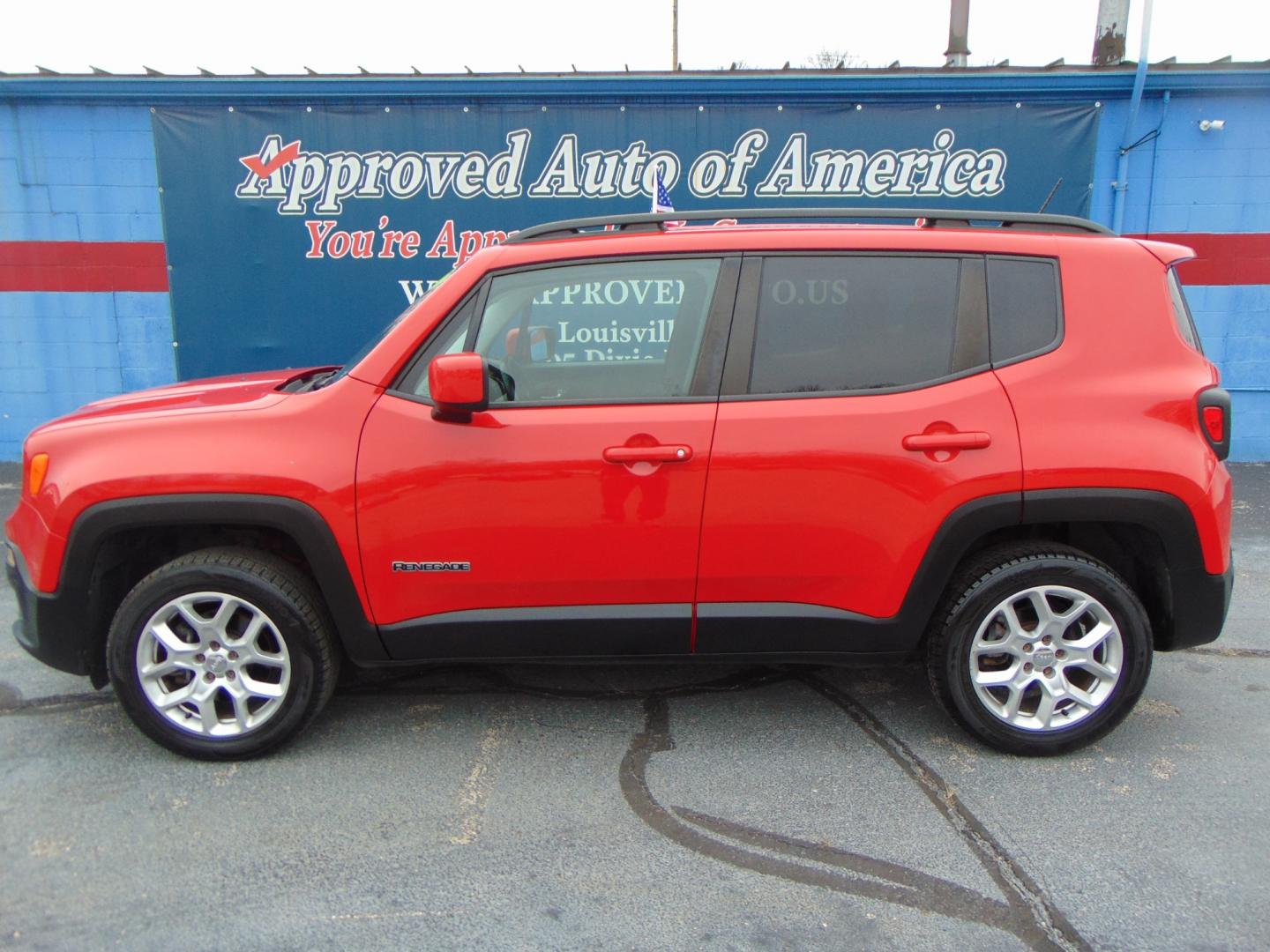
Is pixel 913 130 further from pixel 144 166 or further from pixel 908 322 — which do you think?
pixel 144 166

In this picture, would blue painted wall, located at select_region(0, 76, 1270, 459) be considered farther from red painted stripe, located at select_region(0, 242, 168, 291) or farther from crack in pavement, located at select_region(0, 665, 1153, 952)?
crack in pavement, located at select_region(0, 665, 1153, 952)

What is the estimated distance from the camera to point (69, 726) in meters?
A: 3.37

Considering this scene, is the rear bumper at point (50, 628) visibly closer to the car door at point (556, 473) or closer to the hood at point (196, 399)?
the hood at point (196, 399)

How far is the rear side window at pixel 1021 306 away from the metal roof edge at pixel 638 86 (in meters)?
A: 5.14

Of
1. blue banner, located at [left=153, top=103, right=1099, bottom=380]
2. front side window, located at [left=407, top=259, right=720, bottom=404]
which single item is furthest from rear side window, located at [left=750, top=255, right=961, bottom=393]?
blue banner, located at [left=153, top=103, right=1099, bottom=380]

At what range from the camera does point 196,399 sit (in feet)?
10.7

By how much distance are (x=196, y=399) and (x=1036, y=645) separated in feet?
10.3

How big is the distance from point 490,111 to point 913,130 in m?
3.70

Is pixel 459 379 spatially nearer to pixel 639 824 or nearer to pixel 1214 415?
pixel 639 824

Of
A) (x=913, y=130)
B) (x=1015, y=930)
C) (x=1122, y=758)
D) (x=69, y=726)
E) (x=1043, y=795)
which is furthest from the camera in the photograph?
(x=913, y=130)

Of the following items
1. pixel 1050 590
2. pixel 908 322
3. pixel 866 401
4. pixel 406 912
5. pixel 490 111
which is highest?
pixel 490 111

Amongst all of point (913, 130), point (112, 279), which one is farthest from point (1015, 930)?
point (112, 279)

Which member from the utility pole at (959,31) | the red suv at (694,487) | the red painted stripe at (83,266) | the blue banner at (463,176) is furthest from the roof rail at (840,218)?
the utility pole at (959,31)

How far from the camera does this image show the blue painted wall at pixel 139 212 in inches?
299
